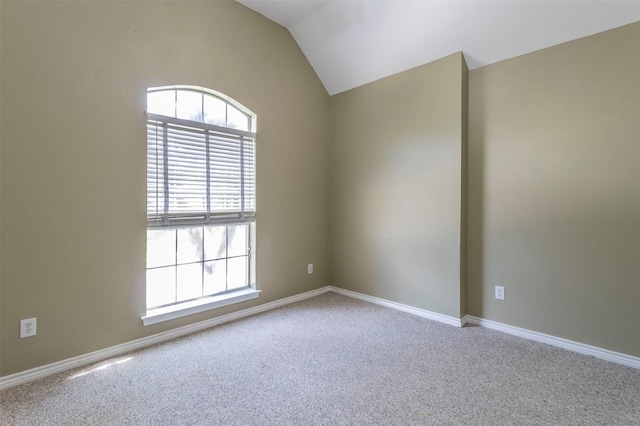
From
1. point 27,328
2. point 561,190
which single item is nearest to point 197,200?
point 27,328

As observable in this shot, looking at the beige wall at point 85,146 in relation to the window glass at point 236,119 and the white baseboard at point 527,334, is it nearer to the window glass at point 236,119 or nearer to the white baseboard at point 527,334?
the window glass at point 236,119

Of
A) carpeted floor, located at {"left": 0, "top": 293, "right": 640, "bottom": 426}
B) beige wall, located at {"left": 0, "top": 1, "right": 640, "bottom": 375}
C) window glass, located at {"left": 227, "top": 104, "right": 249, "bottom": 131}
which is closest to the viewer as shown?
carpeted floor, located at {"left": 0, "top": 293, "right": 640, "bottom": 426}

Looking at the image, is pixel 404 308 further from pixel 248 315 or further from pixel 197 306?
pixel 197 306

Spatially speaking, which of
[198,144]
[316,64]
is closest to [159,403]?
[198,144]

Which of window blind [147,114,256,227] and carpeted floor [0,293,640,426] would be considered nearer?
carpeted floor [0,293,640,426]

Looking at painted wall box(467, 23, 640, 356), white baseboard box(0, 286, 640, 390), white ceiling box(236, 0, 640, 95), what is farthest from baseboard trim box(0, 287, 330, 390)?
white ceiling box(236, 0, 640, 95)

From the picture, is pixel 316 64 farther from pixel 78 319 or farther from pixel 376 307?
pixel 78 319

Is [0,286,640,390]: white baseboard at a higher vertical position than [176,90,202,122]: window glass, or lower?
lower

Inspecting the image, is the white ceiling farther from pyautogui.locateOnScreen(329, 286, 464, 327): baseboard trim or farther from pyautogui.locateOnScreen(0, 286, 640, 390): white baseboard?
pyautogui.locateOnScreen(329, 286, 464, 327): baseboard trim

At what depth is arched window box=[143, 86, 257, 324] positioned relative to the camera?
8.31 feet

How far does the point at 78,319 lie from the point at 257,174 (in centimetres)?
184

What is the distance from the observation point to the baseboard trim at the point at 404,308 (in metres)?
2.90

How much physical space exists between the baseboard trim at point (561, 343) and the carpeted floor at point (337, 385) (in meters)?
0.07

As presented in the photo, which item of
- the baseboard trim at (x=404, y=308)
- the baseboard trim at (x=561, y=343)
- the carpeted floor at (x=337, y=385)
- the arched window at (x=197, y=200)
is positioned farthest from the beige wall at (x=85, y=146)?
the baseboard trim at (x=561, y=343)
